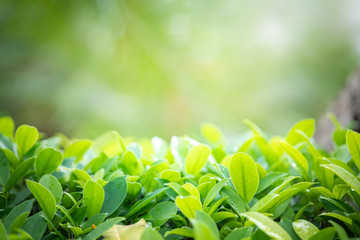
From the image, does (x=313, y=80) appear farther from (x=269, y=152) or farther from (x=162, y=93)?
(x=269, y=152)

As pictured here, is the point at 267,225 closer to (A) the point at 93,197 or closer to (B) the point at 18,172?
(A) the point at 93,197

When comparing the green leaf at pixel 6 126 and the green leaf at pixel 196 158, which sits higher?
the green leaf at pixel 6 126

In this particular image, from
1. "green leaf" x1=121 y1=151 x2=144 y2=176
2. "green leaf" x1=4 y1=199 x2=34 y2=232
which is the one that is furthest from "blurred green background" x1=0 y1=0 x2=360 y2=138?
"green leaf" x1=4 y1=199 x2=34 y2=232

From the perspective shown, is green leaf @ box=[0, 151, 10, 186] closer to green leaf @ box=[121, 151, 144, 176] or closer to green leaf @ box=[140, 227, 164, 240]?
green leaf @ box=[121, 151, 144, 176]

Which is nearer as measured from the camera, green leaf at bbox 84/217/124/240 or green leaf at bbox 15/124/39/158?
green leaf at bbox 84/217/124/240

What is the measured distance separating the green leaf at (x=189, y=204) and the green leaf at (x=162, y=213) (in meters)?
0.04

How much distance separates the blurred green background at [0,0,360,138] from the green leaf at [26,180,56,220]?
6.40ft

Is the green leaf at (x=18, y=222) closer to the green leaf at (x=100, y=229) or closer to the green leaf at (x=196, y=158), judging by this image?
the green leaf at (x=100, y=229)

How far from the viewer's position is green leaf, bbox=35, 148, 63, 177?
2.10 feet

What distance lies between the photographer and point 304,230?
0.52 m

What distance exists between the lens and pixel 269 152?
0.79 m

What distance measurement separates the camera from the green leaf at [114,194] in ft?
1.89

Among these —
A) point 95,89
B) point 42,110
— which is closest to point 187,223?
point 95,89

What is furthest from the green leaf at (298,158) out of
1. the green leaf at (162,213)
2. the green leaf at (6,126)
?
the green leaf at (6,126)
